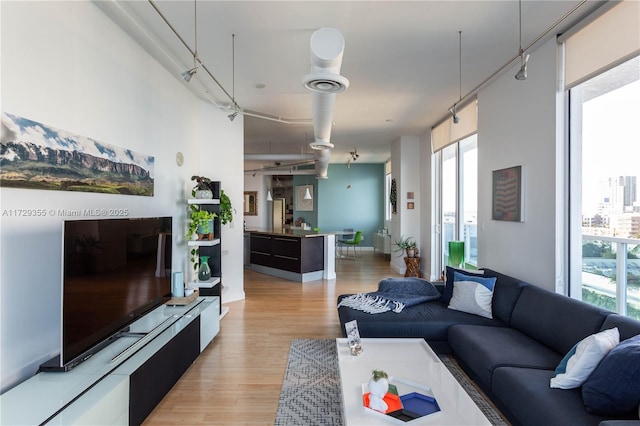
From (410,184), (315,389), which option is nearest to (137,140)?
(315,389)

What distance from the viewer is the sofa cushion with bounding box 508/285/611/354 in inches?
95.1

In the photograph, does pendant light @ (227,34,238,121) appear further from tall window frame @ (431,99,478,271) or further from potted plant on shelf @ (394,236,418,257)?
potted plant on shelf @ (394,236,418,257)

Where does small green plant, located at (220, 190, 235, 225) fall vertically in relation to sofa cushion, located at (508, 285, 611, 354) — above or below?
above

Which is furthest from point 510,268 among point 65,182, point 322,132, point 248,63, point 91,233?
point 65,182

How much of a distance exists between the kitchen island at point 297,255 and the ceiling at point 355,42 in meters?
2.90

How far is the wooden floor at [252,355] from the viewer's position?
8.29 ft

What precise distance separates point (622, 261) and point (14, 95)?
4.57 meters

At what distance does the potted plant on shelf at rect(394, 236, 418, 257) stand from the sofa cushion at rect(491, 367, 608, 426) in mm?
4980

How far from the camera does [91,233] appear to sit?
223 cm

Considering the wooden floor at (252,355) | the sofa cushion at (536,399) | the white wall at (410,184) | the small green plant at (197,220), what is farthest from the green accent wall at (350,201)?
the sofa cushion at (536,399)

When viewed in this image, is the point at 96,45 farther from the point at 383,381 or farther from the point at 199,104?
the point at 383,381

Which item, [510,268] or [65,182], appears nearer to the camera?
[65,182]

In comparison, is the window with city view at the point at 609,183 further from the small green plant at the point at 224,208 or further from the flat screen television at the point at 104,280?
the small green plant at the point at 224,208

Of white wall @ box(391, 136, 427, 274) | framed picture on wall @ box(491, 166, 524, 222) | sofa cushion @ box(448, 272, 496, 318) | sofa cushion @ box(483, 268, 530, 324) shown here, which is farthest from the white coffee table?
white wall @ box(391, 136, 427, 274)
